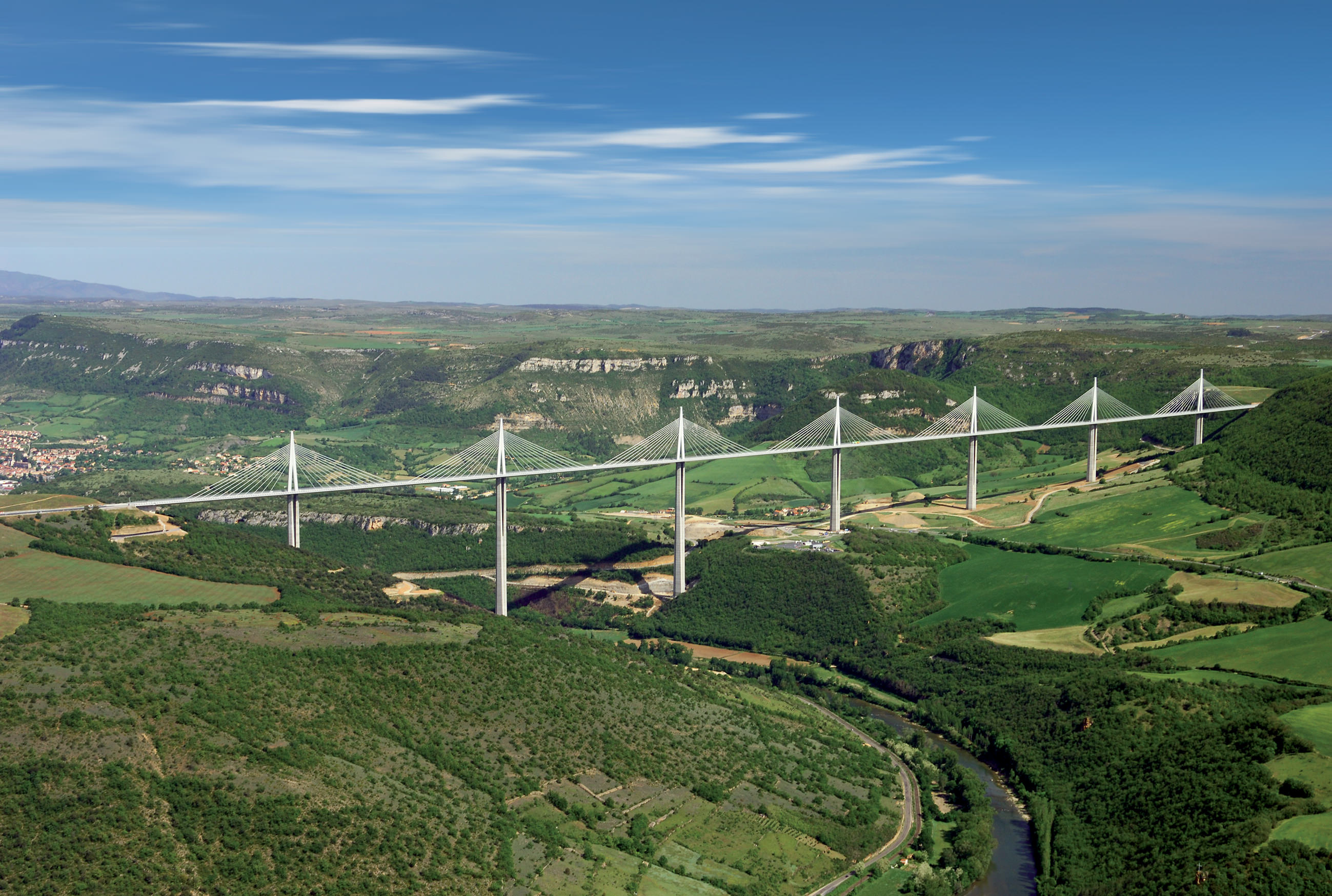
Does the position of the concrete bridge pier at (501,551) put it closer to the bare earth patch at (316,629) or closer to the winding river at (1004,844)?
the bare earth patch at (316,629)

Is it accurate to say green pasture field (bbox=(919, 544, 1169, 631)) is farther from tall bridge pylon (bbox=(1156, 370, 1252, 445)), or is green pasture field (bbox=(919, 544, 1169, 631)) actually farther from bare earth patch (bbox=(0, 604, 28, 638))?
bare earth patch (bbox=(0, 604, 28, 638))

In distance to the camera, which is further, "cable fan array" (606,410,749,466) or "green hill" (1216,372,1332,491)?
"cable fan array" (606,410,749,466)

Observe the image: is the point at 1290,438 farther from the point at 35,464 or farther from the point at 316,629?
the point at 35,464

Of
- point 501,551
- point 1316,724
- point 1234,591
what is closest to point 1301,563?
point 1234,591

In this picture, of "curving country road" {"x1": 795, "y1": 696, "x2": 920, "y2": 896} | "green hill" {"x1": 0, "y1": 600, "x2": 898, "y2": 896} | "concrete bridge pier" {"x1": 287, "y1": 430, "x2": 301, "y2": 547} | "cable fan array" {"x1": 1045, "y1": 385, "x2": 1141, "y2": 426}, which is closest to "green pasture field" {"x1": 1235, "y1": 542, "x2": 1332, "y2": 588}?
"curving country road" {"x1": 795, "y1": 696, "x2": 920, "y2": 896}

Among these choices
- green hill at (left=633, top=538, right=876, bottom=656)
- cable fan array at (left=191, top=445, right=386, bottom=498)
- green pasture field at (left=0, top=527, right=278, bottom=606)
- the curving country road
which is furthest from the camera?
green hill at (left=633, top=538, right=876, bottom=656)

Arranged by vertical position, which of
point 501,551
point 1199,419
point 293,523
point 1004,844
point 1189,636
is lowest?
point 1004,844

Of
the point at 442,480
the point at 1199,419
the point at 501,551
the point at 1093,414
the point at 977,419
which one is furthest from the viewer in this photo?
the point at 1199,419
